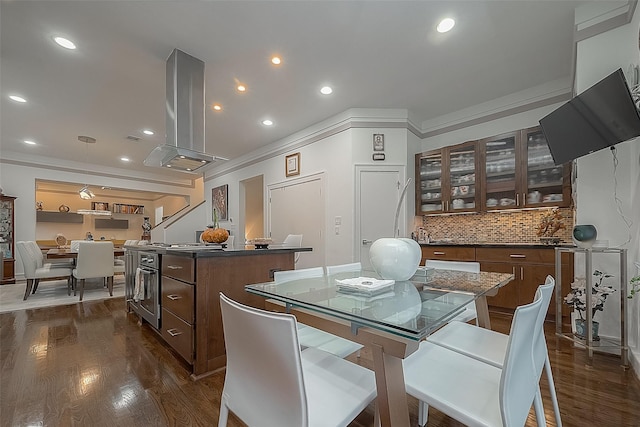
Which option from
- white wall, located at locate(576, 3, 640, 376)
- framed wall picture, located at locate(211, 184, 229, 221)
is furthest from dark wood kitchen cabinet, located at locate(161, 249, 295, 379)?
framed wall picture, located at locate(211, 184, 229, 221)

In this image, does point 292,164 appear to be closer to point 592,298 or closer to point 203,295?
point 203,295

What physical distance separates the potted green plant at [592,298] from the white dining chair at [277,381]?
226cm

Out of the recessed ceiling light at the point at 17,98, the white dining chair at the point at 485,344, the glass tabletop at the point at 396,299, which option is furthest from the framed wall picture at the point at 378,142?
the recessed ceiling light at the point at 17,98

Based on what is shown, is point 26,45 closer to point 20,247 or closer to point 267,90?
point 267,90

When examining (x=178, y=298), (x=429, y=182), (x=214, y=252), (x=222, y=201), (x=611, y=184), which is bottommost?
(x=178, y=298)

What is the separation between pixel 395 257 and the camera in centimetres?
148

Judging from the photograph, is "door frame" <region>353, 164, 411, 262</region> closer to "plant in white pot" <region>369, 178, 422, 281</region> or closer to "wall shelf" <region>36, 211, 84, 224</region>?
"plant in white pot" <region>369, 178, 422, 281</region>

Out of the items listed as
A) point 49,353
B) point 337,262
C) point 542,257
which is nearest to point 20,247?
point 49,353

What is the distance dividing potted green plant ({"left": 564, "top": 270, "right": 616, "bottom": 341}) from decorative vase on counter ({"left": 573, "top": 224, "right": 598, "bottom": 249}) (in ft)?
0.89

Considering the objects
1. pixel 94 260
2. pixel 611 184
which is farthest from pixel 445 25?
pixel 94 260

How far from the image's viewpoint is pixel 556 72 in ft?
10.3

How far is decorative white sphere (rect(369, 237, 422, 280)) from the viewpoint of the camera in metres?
1.48

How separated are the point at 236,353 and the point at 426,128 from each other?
4603 millimetres

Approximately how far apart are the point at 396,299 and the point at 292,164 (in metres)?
A: 4.26
